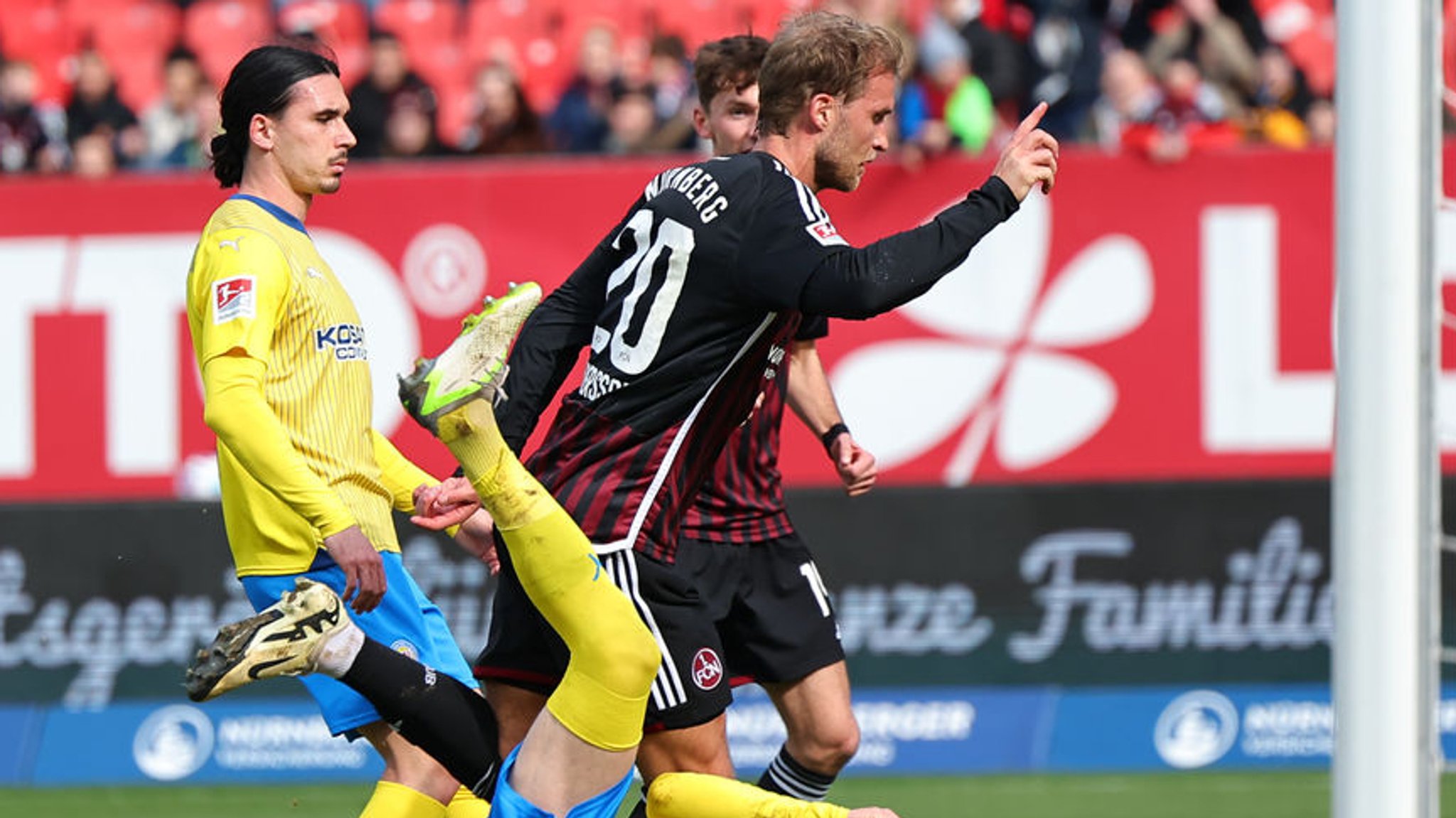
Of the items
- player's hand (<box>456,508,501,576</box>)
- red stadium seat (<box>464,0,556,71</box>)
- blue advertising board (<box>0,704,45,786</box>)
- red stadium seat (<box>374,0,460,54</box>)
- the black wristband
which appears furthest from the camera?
red stadium seat (<box>374,0,460,54</box>)

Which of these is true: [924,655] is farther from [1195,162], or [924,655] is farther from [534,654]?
[534,654]

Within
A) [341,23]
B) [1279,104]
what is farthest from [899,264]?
[341,23]

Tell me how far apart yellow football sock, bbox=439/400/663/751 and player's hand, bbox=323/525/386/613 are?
1.20ft

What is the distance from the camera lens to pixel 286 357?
489 cm

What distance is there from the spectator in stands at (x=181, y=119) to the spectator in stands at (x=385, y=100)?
2.43 feet

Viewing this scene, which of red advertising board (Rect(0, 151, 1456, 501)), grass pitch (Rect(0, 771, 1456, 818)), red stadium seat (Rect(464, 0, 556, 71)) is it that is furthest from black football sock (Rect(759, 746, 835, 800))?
red stadium seat (Rect(464, 0, 556, 71))

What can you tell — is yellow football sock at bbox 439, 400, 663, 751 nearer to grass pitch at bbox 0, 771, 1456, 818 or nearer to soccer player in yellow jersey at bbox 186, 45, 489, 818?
soccer player in yellow jersey at bbox 186, 45, 489, 818

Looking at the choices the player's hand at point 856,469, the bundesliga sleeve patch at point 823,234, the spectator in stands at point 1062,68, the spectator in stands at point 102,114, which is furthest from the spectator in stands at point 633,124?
the bundesliga sleeve patch at point 823,234

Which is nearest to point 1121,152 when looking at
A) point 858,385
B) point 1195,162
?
point 1195,162

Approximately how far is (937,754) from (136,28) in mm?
7631

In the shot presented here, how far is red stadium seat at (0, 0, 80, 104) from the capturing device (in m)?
13.1

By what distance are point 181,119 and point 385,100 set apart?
3.84ft

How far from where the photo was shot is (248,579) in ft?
16.4

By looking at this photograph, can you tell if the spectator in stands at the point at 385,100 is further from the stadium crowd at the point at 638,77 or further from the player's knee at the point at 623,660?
the player's knee at the point at 623,660
